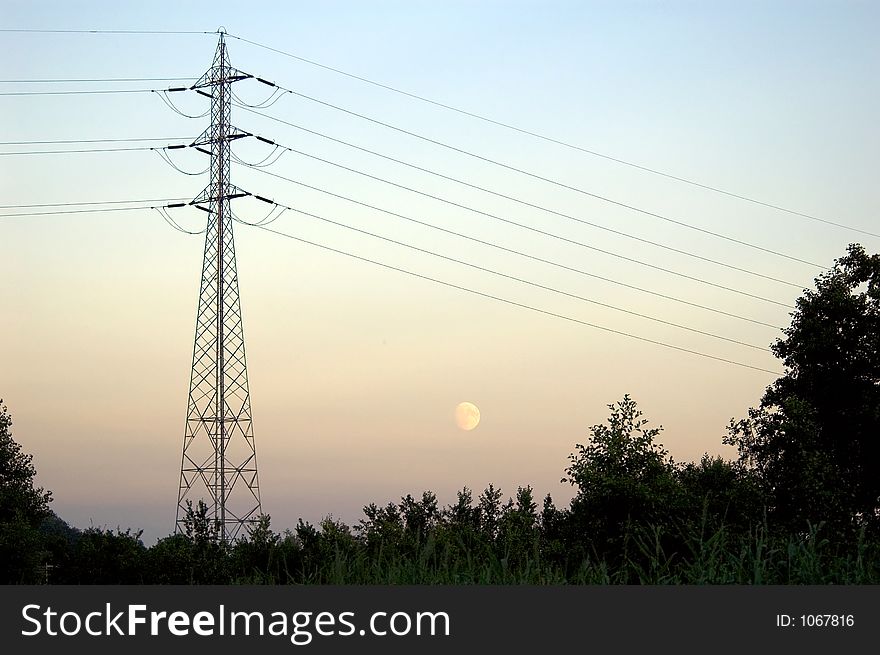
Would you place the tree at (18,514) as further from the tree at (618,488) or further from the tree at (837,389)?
the tree at (837,389)

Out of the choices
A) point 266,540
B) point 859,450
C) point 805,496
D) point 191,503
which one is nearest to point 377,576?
point 266,540

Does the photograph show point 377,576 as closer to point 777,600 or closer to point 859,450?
point 777,600

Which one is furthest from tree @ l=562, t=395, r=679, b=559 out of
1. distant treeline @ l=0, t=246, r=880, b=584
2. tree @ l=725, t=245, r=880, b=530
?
tree @ l=725, t=245, r=880, b=530

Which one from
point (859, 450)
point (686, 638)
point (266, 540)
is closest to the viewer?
point (686, 638)

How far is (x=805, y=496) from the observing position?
4119 centimetres

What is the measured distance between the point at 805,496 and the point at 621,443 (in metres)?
14.1

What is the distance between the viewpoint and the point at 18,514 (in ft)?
147

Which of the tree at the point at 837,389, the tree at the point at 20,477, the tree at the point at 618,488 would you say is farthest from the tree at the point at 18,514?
the tree at the point at 837,389

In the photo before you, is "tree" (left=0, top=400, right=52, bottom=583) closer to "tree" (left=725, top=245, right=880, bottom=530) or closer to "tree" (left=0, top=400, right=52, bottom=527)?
"tree" (left=0, top=400, right=52, bottom=527)

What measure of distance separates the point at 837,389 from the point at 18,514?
122ft

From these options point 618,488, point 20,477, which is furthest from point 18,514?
point 618,488

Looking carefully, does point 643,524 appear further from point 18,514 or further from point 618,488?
point 18,514

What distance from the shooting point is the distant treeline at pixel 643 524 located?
16.0 metres

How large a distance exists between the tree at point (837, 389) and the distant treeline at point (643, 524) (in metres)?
0.07
